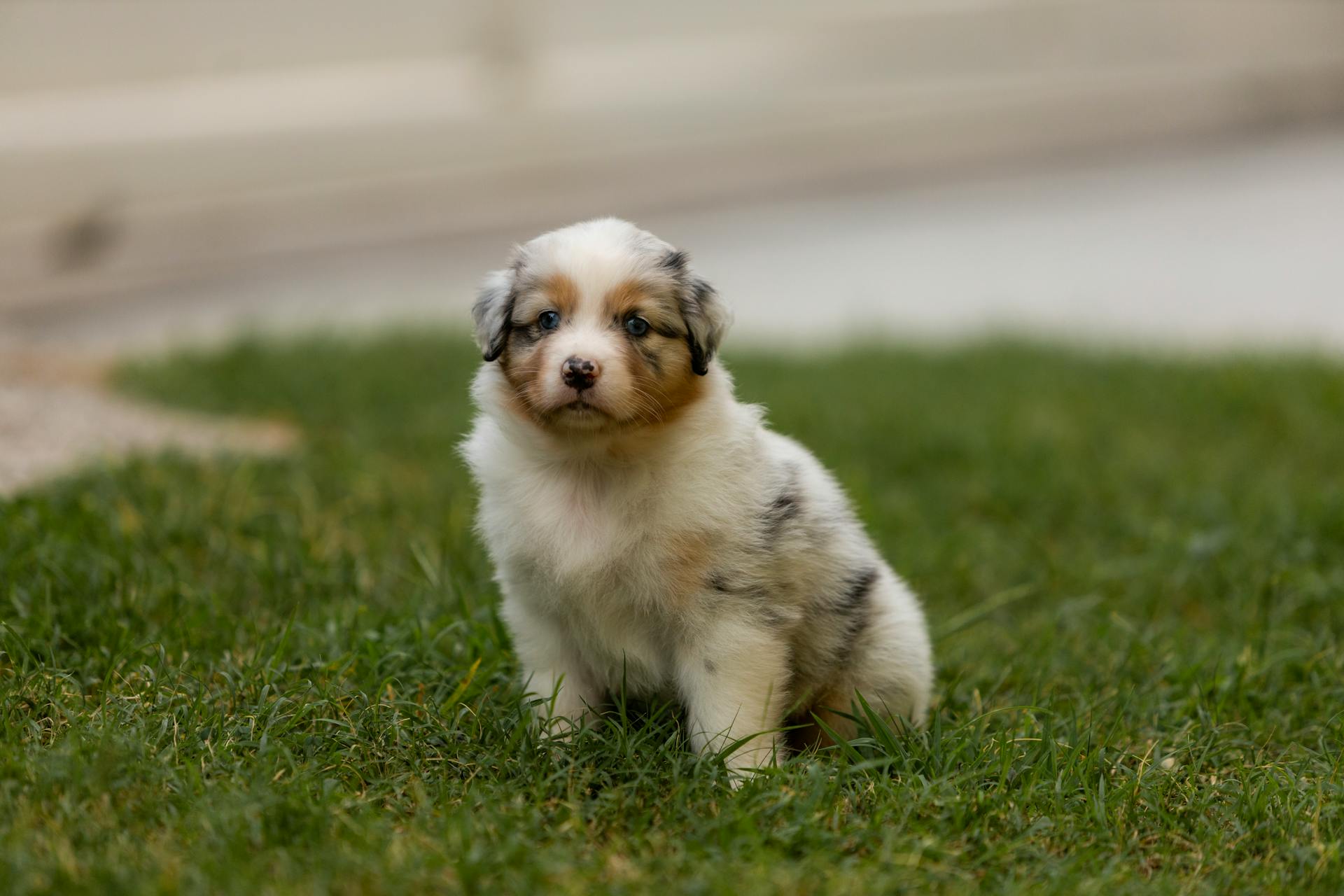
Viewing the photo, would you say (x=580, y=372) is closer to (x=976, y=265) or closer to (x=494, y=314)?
(x=494, y=314)

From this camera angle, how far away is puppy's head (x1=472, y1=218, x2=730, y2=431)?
10.6ft

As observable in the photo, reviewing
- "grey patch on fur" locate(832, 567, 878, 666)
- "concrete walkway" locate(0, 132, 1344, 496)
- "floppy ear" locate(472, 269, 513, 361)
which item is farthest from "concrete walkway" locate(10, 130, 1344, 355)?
"floppy ear" locate(472, 269, 513, 361)

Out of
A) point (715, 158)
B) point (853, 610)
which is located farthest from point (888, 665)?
point (715, 158)

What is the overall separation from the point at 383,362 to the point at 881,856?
19.4ft

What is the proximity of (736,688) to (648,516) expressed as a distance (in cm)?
47

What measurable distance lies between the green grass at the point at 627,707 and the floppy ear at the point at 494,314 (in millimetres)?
890

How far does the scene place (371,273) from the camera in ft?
39.7

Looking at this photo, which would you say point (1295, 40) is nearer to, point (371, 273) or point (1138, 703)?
point (371, 273)

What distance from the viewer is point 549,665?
11.6 feet

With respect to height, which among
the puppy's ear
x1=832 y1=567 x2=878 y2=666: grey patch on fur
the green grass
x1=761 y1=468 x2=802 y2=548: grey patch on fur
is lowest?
the green grass

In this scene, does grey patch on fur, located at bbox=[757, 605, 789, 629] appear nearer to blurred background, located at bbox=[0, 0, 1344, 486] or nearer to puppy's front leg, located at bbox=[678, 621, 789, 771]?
puppy's front leg, located at bbox=[678, 621, 789, 771]

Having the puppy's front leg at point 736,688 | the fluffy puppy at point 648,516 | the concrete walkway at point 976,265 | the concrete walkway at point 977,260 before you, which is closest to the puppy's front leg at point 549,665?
the fluffy puppy at point 648,516

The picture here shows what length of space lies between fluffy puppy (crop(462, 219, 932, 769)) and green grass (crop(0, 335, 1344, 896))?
0.18 meters

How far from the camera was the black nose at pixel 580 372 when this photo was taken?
3.18m
